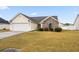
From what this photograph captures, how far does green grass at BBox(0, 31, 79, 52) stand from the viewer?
2.18 metres

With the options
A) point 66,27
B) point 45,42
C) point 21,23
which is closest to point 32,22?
point 21,23

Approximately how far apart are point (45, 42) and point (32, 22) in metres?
0.27

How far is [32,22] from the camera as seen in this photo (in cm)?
225

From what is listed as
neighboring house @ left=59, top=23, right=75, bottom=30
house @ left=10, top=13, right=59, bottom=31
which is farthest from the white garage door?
neighboring house @ left=59, top=23, right=75, bottom=30

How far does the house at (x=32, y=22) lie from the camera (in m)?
2.22

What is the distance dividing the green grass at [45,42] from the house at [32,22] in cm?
9

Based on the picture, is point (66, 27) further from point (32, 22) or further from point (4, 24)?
point (4, 24)

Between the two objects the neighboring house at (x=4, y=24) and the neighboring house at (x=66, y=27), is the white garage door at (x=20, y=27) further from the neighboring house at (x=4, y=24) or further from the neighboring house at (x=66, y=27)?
the neighboring house at (x=66, y=27)

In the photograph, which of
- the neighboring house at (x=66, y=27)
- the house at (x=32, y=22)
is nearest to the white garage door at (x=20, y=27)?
the house at (x=32, y=22)
